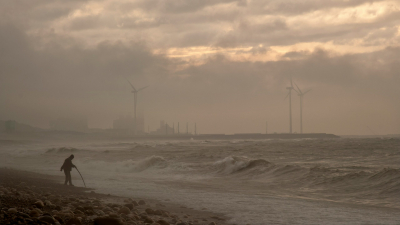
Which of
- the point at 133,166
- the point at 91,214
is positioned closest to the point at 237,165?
the point at 133,166

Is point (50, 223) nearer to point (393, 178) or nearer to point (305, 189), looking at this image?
point (305, 189)

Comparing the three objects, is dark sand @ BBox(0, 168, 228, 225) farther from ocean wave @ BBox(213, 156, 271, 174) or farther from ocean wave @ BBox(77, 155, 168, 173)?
ocean wave @ BBox(77, 155, 168, 173)

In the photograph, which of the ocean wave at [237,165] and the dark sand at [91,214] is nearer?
the dark sand at [91,214]

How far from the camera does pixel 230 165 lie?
79.6 feet

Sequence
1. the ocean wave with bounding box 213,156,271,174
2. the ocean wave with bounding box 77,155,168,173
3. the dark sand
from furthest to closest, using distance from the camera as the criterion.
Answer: the ocean wave with bounding box 77,155,168,173 → the ocean wave with bounding box 213,156,271,174 → the dark sand

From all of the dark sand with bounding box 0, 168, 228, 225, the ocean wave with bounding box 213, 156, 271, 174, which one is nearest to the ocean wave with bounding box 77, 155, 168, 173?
the ocean wave with bounding box 213, 156, 271, 174

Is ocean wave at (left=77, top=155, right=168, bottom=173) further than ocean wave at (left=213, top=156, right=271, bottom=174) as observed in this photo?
Yes

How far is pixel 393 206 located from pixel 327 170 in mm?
7606

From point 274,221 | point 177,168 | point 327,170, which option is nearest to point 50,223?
point 274,221

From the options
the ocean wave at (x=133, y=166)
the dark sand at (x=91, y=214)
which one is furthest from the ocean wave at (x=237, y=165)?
the dark sand at (x=91, y=214)

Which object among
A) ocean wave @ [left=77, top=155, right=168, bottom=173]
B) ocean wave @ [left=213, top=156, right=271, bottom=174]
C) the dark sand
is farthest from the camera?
ocean wave @ [left=77, top=155, right=168, bottom=173]

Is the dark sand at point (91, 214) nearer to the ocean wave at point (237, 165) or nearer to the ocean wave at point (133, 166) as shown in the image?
the ocean wave at point (237, 165)

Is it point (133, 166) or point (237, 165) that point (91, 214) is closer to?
point (237, 165)

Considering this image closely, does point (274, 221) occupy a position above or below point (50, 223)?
below
